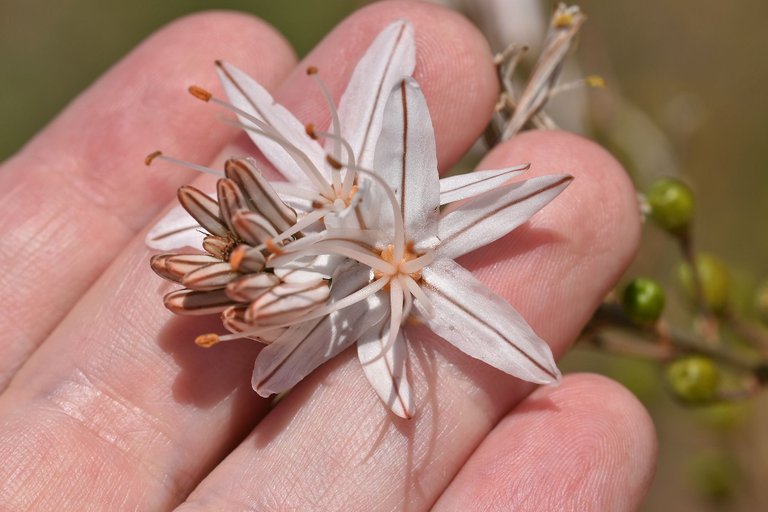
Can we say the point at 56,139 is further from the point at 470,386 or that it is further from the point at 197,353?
the point at 470,386

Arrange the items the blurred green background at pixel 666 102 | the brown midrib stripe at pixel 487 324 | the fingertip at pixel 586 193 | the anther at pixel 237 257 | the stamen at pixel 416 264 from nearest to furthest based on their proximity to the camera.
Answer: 1. the anther at pixel 237 257
2. the brown midrib stripe at pixel 487 324
3. the stamen at pixel 416 264
4. the fingertip at pixel 586 193
5. the blurred green background at pixel 666 102

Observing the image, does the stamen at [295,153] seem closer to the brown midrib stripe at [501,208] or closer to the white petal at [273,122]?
the white petal at [273,122]

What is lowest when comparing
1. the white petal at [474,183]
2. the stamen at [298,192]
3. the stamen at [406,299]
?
the stamen at [406,299]

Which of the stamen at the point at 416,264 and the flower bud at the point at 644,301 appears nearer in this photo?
the stamen at the point at 416,264

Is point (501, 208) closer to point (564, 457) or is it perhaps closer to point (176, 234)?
point (564, 457)

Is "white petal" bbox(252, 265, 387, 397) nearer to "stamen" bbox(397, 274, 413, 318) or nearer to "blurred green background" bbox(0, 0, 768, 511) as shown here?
"stamen" bbox(397, 274, 413, 318)

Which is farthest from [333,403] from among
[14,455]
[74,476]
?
[14,455]

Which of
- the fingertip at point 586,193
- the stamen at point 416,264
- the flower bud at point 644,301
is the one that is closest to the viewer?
the stamen at point 416,264

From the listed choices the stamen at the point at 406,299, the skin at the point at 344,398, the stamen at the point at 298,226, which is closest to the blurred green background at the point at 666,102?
the skin at the point at 344,398
